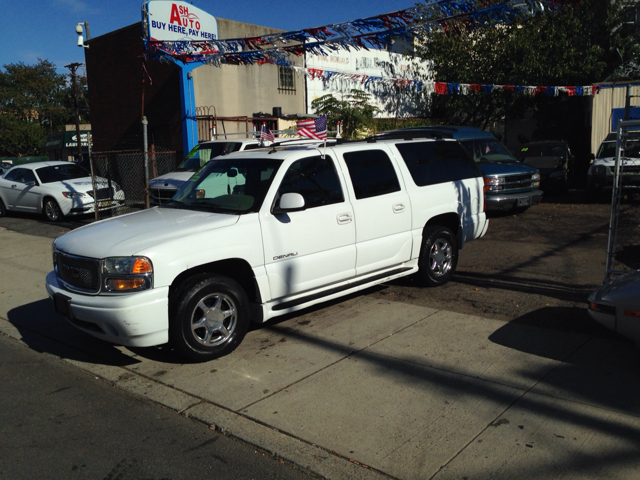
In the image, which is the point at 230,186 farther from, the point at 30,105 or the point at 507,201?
the point at 30,105

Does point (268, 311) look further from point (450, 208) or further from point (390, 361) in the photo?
point (450, 208)

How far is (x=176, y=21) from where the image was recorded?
14734 millimetres

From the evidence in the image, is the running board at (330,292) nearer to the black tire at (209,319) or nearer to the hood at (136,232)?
the black tire at (209,319)

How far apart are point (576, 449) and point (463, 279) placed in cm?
430

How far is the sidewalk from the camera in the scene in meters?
3.50

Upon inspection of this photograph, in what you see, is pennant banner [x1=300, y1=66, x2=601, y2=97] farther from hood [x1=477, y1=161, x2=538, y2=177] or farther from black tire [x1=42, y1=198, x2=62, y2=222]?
black tire [x1=42, y1=198, x2=62, y2=222]

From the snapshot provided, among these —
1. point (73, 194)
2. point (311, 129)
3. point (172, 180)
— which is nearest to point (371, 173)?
point (311, 129)

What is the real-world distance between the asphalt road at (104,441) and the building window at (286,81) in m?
18.7

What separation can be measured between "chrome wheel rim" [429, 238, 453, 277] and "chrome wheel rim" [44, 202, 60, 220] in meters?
11.0

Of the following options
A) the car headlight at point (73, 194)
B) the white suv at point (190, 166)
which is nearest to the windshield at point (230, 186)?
the white suv at point (190, 166)

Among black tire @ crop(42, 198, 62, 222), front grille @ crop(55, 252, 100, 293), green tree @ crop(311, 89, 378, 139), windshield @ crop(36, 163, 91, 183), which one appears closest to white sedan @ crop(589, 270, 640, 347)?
front grille @ crop(55, 252, 100, 293)

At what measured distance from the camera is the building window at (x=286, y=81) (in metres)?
22.0

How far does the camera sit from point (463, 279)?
770cm

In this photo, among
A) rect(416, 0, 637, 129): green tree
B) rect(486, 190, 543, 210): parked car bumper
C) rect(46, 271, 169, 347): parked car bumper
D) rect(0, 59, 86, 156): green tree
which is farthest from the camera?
rect(0, 59, 86, 156): green tree
